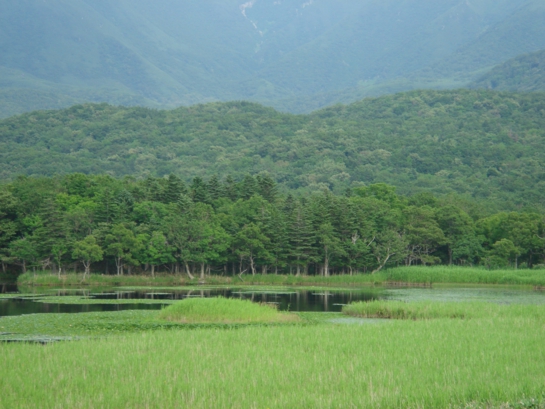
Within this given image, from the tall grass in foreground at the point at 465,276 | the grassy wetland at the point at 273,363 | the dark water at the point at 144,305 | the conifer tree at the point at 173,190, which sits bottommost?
the dark water at the point at 144,305

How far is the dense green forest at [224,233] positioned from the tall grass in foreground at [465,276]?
531cm

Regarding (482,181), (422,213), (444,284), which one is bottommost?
(444,284)

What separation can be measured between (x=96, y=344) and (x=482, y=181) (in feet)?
425

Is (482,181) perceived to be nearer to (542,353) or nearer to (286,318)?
(286,318)

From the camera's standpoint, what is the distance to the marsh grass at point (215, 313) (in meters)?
30.6

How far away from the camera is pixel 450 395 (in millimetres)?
14422

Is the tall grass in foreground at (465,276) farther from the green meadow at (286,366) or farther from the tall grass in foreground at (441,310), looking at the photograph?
the green meadow at (286,366)

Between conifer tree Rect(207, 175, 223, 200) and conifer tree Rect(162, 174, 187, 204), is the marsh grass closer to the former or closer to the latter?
conifer tree Rect(162, 174, 187, 204)

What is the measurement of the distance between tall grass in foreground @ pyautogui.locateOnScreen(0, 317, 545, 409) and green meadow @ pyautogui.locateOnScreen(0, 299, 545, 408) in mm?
36

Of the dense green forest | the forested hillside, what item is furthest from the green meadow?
the forested hillside

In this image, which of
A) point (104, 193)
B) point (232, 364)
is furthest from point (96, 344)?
point (104, 193)

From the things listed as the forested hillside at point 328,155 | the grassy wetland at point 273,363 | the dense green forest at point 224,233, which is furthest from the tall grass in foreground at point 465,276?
the forested hillside at point 328,155

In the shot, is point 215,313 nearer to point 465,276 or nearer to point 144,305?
point 144,305

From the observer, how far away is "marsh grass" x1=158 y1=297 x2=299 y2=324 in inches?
1206
